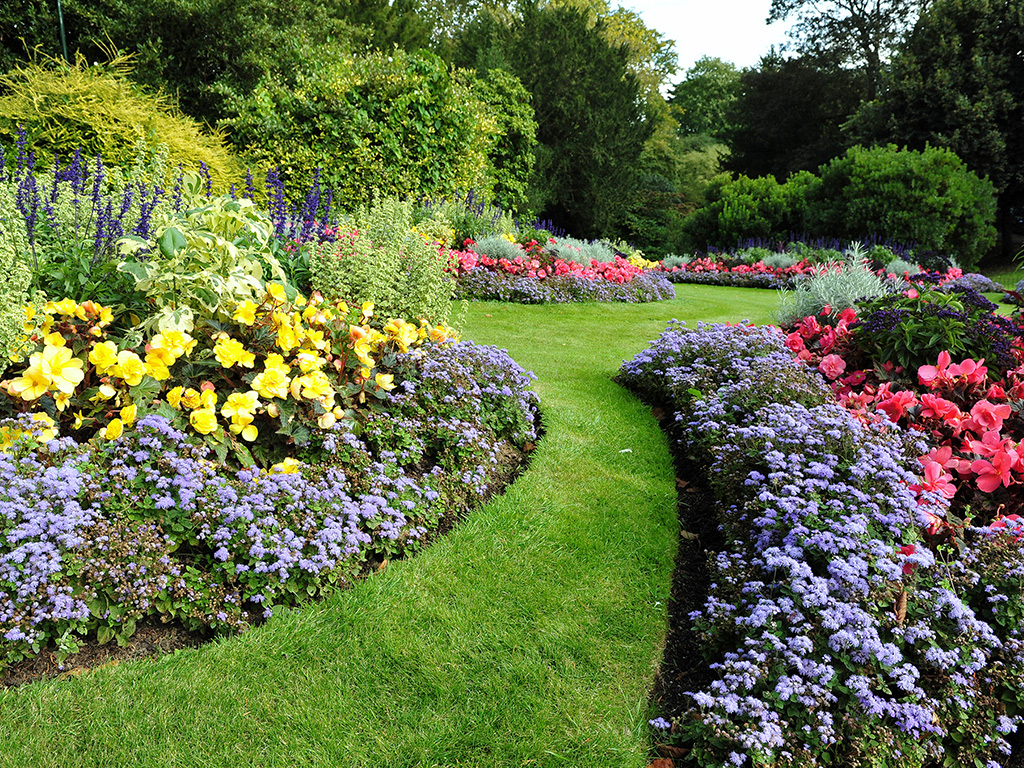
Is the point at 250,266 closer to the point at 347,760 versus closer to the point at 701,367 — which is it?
the point at 347,760

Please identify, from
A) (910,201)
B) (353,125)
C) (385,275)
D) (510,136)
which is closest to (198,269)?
(385,275)

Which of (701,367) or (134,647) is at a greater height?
(701,367)

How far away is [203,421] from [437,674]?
4.23 feet

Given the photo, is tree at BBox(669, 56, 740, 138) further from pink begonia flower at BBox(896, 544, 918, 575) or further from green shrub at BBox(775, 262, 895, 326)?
pink begonia flower at BBox(896, 544, 918, 575)

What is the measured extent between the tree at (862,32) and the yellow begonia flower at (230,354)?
30.9 metres

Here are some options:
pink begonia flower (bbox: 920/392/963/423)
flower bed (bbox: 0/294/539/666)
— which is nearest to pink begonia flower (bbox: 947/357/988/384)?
pink begonia flower (bbox: 920/392/963/423)

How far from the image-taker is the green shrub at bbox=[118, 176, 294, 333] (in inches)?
107

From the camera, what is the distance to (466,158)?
36.2ft

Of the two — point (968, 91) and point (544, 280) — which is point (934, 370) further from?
point (968, 91)

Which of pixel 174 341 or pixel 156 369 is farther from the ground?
pixel 174 341

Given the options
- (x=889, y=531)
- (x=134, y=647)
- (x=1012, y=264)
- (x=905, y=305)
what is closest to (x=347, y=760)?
(x=134, y=647)

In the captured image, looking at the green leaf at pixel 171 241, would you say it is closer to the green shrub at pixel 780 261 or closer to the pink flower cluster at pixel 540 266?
the pink flower cluster at pixel 540 266

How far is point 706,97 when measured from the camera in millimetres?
36969

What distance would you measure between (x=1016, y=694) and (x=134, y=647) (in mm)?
2660
